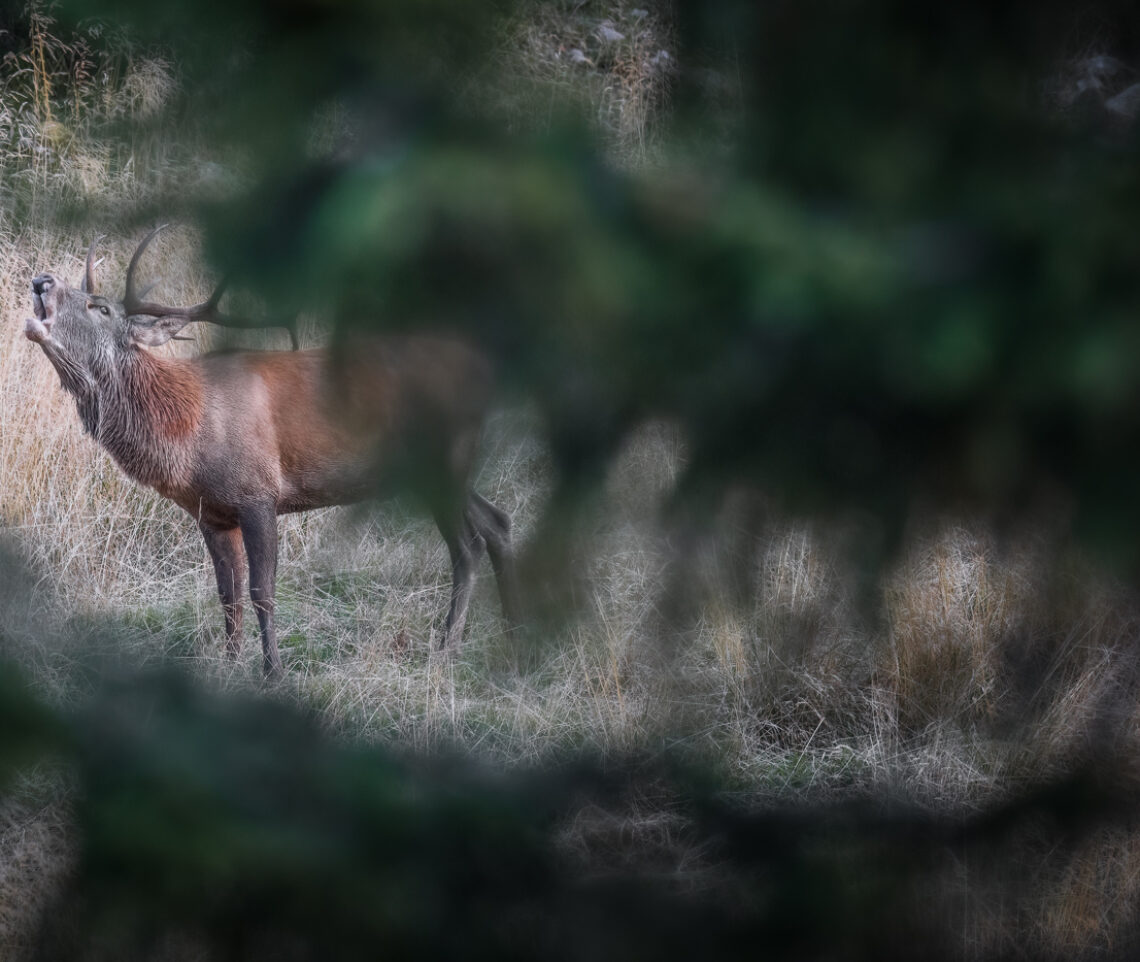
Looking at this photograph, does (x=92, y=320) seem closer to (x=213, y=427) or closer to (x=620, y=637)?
(x=213, y=427)

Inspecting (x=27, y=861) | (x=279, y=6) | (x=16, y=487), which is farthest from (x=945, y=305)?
(x=16, y=487)

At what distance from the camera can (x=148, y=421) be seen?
→ 17.4 ft

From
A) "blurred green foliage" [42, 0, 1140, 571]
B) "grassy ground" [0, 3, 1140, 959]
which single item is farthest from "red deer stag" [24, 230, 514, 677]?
"blurred green foliage" [42, 0, 1140, 571]

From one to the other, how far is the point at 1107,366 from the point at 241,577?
510 centimetres

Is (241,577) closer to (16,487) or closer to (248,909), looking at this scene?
(16,487)

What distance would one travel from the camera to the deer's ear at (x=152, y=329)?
545 centimetres

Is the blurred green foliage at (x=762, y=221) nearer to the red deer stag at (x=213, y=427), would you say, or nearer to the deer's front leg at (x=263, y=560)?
the red deer stag at (x=213, y=427)

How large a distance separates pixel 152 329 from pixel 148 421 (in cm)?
46

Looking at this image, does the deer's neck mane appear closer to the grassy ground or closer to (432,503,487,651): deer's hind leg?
the grassy ground

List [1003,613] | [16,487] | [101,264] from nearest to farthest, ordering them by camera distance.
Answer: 1. [1003,613]
2. [16,487]
3. [101,264]

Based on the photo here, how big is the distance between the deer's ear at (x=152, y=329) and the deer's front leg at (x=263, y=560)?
869 millimetres

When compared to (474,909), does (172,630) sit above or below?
below

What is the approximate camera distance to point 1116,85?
100cm

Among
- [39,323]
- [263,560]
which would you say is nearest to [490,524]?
[263,560]
